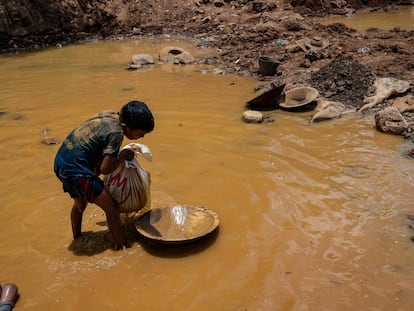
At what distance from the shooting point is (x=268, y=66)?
8.34m

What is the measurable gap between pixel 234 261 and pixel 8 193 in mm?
2621

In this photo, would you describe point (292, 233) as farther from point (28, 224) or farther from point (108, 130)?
point (28, 224)

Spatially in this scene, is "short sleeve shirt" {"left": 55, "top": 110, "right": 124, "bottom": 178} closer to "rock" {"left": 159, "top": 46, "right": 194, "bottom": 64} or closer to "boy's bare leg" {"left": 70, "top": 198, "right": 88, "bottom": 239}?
"boy's bare leg" {"left": 70, "top": 198, "right": 88, "bottom": 239}

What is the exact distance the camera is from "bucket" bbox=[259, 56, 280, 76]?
8288 mm

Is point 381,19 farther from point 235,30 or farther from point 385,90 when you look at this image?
point 385,90

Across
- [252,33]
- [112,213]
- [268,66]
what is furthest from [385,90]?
[252,33]

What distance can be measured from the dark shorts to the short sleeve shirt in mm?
38

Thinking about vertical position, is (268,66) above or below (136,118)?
below

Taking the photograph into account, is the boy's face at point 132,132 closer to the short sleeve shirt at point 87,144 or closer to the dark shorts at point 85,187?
the short sleeve shirt at point 87,144

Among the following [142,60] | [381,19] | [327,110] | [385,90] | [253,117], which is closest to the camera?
[253,117]

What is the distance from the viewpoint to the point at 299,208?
400 cm

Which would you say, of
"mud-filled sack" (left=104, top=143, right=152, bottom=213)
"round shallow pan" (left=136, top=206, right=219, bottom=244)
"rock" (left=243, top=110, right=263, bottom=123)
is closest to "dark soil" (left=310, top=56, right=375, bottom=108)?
"rock" (left=243, top=110, right=263, bottom=123)

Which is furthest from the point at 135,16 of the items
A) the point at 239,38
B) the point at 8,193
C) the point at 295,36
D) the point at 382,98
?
the point at 8,193

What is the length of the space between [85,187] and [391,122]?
4.24m
